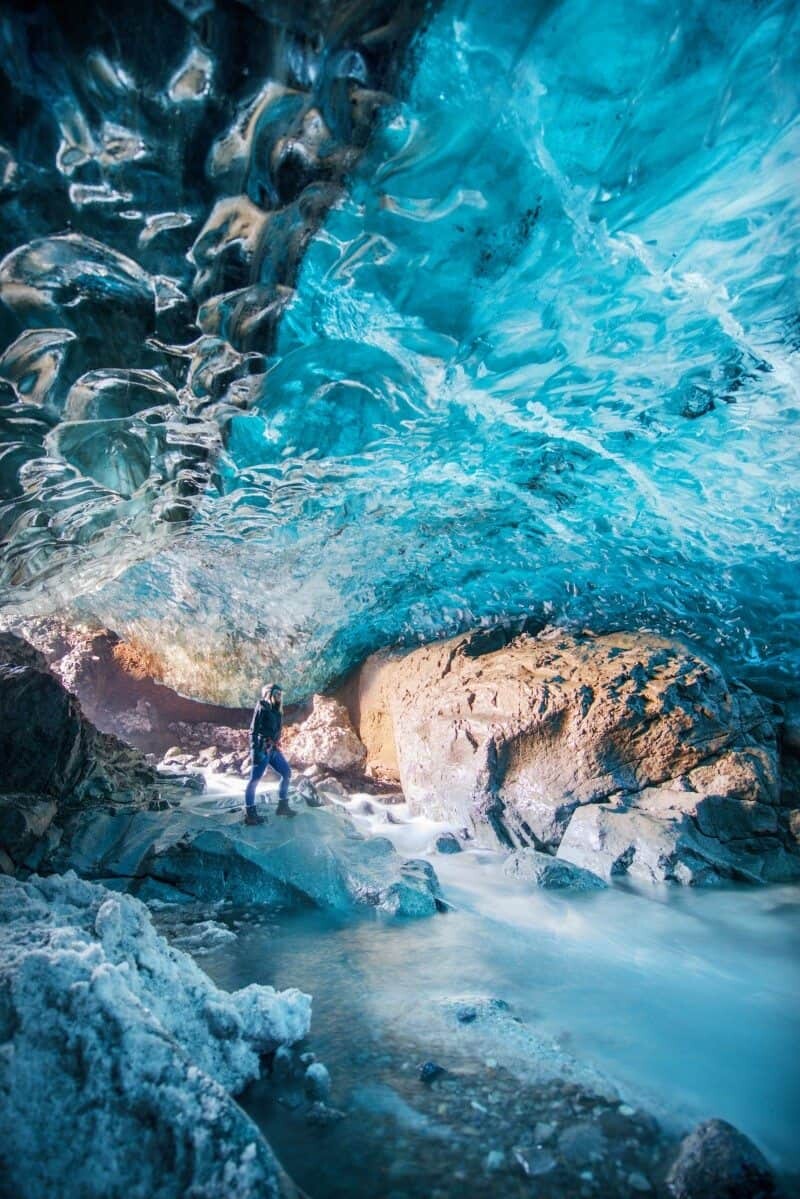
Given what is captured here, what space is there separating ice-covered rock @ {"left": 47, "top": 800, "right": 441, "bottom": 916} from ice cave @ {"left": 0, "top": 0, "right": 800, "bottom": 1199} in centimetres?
5

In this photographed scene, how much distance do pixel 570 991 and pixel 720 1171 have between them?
1809mm

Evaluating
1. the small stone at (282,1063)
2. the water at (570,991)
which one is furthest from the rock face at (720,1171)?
the small stone at (282,1063)

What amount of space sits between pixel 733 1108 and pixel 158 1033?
106 inches

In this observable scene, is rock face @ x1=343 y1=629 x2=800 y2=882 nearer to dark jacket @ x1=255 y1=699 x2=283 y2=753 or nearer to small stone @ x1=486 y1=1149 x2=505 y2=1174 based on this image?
dark jacket @ x1=255 y1=699 x2=283 y2=753

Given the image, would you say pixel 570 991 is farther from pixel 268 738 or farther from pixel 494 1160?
pixel 268 738

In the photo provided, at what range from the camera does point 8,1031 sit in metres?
1.81

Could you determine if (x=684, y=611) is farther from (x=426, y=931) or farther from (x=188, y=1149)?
(x=188, y=1149)

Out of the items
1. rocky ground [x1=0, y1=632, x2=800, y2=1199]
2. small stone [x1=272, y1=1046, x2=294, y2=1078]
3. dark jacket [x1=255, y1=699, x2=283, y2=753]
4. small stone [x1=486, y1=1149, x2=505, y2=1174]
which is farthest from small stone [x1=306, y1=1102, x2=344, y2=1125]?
dark jacket [x1=255, y1=699, x2=283, y2=753]

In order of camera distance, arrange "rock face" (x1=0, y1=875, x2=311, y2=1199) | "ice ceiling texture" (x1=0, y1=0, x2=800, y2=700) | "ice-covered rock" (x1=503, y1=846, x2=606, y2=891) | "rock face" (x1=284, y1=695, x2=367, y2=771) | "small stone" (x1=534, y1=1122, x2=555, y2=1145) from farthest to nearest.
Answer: "rock face" (x1=284, y1=695, x2=367, y2=771) < "ice-covered rock" (x1=503, y1=846, x2=606, y2=891) < "ice ceiling texture" (x1=0, y1=0, x2=800, y2=700) < "small stone" (x1=534, y1=1122, x2=555, y2=1145) < "rock face" (x1=0, y1=875, x2=311, y2=1199)

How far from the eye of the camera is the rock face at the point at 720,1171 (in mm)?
1869

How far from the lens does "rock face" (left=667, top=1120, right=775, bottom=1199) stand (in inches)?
73.6

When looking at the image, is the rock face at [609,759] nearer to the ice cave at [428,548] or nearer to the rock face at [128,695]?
the ice cave at [428,548]

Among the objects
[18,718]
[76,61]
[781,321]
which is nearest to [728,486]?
[781,321]

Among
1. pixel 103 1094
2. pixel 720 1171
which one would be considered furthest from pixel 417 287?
pixel 720 1171
